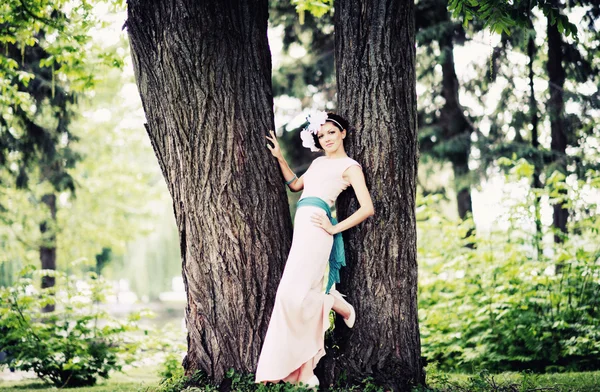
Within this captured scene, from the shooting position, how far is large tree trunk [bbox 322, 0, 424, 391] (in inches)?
192

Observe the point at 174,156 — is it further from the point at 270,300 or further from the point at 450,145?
the point at 450,145

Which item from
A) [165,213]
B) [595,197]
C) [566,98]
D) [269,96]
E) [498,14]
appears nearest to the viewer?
[498,14]

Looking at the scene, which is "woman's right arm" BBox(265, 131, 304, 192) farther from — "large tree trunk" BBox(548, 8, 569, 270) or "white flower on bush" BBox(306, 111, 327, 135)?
"large tree trunk" BBox(548, 8, 569, 270)

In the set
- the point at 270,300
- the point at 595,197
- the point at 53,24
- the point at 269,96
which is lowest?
the point at 270,300

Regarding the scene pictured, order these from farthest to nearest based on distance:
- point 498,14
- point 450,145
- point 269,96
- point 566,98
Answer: point 450,145
point 566,98
point 269,96
point 498,14

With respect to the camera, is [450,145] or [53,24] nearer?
[53,24]

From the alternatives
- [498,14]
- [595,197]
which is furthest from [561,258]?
[498,14]

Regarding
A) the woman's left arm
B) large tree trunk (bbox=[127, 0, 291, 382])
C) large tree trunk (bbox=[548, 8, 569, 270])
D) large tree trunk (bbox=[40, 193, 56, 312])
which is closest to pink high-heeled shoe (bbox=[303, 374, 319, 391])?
large tree trunk (bbox=[127, 0, 291, 382])

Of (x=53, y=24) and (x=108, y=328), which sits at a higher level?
(x=53, y=24)

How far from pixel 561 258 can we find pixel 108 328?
5.64m

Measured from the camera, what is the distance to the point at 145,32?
16.3 ft

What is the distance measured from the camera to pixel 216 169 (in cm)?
489

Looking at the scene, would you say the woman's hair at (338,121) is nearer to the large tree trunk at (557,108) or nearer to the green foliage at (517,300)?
the green foliage at (517,300)

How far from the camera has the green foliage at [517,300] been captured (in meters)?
7.12
